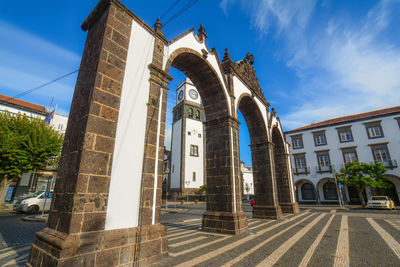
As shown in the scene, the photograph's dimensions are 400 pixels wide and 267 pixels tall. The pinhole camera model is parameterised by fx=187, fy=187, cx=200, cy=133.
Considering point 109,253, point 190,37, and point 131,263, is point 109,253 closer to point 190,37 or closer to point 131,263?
point 131,263

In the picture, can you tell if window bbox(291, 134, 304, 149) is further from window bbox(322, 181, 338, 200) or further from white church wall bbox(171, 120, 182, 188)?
white church wall bbox(171, 120, 182, 188)

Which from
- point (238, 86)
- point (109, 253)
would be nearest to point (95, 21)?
point (109, 253)

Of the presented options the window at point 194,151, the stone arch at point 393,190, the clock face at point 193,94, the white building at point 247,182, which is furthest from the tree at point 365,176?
the white building at point 247,182

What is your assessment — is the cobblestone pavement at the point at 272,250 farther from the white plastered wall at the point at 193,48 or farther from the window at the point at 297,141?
the window at the point at 297,141

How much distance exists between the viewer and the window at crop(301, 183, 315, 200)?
26.2m

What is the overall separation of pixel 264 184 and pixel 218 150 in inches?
187

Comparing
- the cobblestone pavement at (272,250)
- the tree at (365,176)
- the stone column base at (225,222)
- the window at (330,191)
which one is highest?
the tree at (365,176)

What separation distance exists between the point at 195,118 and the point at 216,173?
26.9 m

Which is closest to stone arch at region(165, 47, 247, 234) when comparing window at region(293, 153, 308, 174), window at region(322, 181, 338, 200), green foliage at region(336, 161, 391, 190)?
green foliage at region(336, 161, 391, 190)

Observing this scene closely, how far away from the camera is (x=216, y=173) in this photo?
7375mm

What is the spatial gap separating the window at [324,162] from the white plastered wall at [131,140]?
27.1 m

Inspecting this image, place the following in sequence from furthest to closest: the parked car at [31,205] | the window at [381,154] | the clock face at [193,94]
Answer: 1. the clock face at [193,94]
2. the window at [381,154]
3. the parked car at [31,205]

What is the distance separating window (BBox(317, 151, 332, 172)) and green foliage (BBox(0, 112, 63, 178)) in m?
29.2

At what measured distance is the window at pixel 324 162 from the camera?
2437 cm
